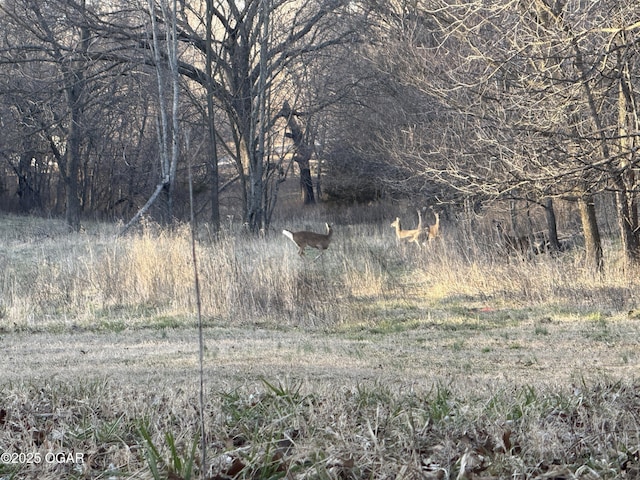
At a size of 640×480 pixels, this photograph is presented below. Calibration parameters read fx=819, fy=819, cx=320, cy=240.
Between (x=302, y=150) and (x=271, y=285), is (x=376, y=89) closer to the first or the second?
(x=302, y=150)

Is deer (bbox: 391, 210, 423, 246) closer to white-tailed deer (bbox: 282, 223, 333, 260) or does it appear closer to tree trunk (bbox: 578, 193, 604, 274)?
white-tailed deer (bbox: 282, 223, 333, 260)

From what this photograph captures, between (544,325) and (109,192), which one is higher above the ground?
(109,192)

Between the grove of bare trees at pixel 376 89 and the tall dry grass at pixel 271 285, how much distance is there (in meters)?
1.34

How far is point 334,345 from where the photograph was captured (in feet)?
30.4

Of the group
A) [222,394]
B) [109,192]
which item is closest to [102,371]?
[222,394]

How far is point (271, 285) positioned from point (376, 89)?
37.5 ft

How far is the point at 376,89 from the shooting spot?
859 inches

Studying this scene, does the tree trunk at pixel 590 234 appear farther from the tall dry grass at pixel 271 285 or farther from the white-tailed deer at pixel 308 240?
the white-tailed deer at pixel 308 240

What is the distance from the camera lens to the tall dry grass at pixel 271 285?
37.0 feet

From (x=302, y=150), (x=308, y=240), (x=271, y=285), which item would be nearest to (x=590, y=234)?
(x=308, y=240)

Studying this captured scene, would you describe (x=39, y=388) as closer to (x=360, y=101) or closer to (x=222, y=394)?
(x=222, y=394)

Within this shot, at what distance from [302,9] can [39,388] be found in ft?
60.6

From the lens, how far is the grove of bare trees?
11.2 metres

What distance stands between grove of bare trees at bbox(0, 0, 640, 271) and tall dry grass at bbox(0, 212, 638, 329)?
52.9 inches
